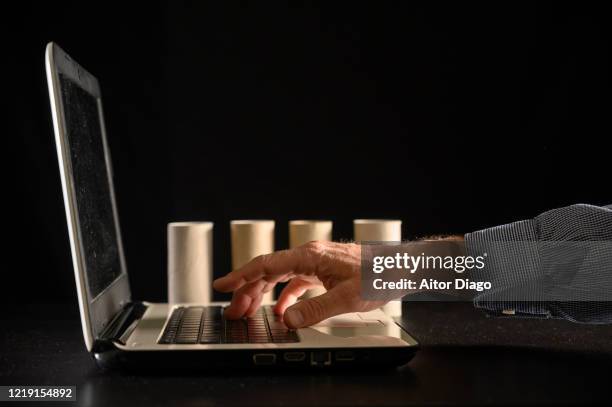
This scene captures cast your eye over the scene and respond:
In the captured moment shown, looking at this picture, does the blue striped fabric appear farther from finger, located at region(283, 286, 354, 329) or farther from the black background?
the black background

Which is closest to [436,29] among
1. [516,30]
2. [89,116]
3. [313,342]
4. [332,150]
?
[516,30]

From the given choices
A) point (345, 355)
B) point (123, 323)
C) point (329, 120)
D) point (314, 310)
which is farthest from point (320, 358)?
point (329, 120)

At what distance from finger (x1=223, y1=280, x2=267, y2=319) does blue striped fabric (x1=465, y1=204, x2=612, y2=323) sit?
0.37 meters

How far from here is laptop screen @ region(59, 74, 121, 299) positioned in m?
1.10

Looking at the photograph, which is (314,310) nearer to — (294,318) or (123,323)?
(294,318)

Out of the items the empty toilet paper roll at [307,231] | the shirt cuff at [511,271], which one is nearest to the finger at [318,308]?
the shirt cuff at [511,271]

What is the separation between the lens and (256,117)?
1.80 meters

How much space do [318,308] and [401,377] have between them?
0.19 metres

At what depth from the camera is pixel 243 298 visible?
4.14ft

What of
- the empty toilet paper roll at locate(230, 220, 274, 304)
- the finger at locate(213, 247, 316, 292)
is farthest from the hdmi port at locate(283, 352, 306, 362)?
the empty toilet paper roll at locate(230, 220, 274, 304)

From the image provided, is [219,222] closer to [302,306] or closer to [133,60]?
[133,60]

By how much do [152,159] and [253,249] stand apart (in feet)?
1.36

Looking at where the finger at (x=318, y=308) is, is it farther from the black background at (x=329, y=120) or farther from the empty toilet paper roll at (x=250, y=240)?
the black background at (x=329, y=120)

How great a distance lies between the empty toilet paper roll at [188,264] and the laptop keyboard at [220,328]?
0.14 meters
